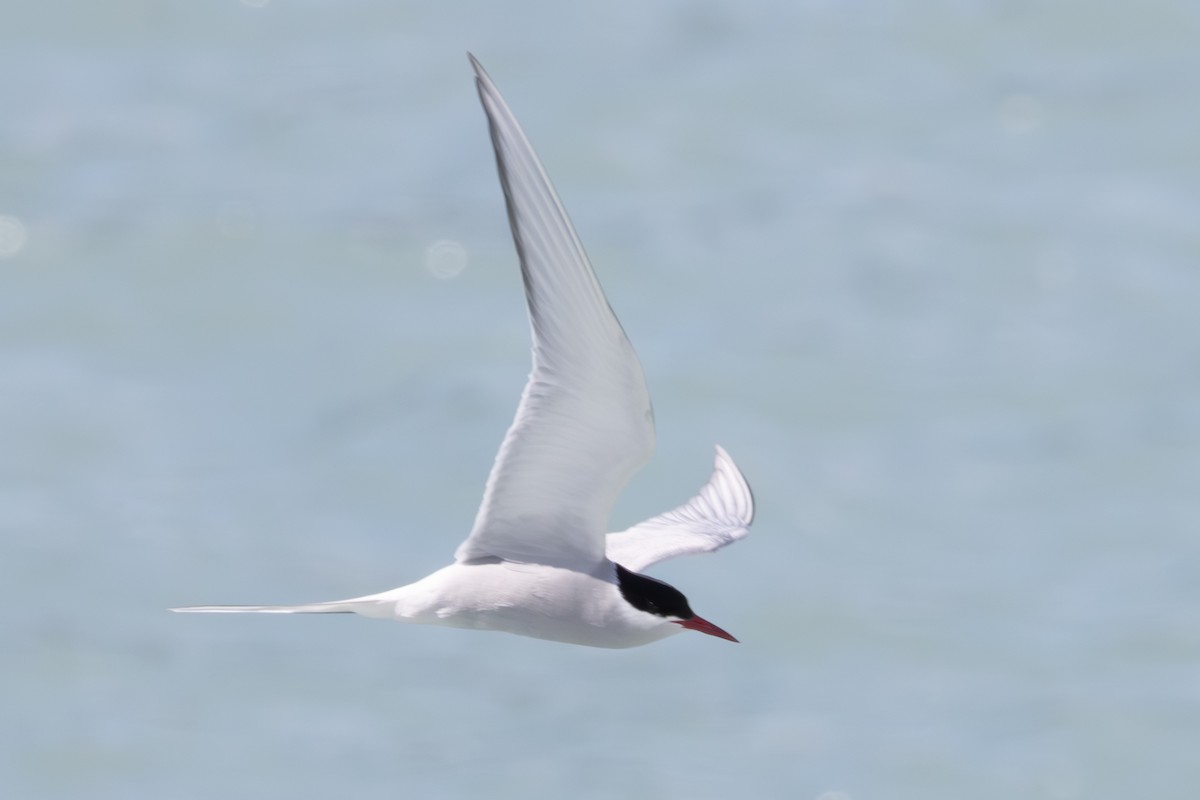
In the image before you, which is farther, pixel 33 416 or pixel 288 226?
pixel 288 226

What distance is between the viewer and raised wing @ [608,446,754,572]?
6195 millimetres

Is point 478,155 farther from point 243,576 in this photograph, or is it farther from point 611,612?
point 611,612

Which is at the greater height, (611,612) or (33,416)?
(33,416)

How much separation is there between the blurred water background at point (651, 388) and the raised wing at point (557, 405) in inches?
365

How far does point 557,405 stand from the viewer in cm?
491

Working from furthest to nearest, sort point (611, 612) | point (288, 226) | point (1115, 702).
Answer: point (288, 226) < point (1115, 702) < point (611, 612)

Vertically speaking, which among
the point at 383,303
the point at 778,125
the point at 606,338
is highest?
the point at 778,125

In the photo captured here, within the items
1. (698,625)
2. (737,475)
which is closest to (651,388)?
(737,475)

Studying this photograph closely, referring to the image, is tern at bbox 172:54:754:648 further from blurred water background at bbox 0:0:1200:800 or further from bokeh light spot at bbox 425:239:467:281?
bokeh light spot at bbox 425:239:467:281

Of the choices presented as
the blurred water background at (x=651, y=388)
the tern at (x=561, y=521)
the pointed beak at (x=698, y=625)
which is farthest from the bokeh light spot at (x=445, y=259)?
the pointed beak at (x=698, y=625)

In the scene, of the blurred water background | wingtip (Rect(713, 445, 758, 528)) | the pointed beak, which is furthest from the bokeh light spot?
the pointed beak

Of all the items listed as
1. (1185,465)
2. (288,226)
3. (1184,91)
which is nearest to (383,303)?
(288,226)

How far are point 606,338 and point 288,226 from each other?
15.2 metres

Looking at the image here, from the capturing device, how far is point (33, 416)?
1778 centimetres
